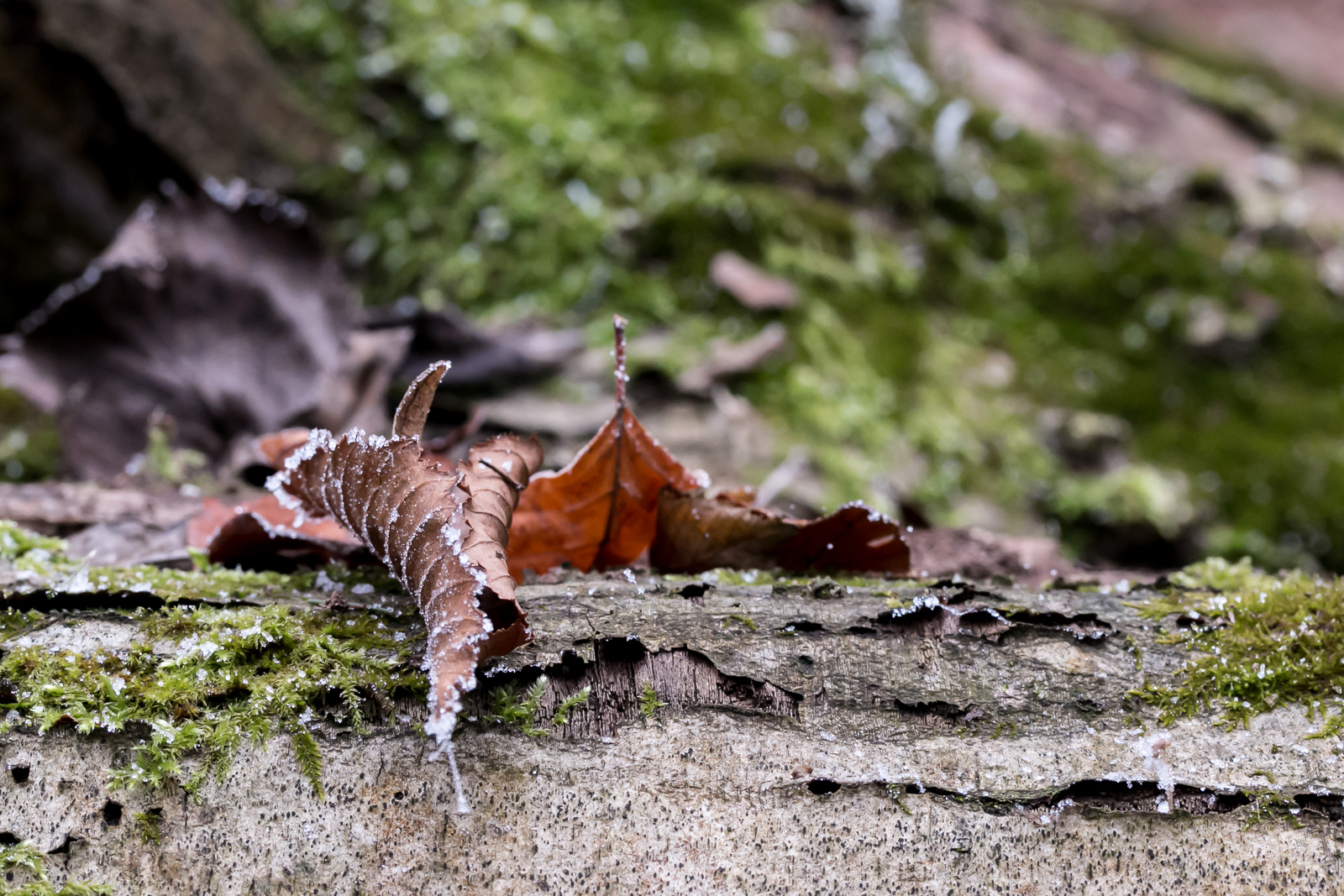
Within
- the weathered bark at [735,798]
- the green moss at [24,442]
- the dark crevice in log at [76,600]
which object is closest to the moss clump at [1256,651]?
the weathered bark at [735,798]

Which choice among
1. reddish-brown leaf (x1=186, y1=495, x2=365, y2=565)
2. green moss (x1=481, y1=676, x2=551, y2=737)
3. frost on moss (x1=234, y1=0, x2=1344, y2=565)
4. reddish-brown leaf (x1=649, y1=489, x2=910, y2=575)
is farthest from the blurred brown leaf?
green moss (x1=481, y1=676, x2=551, y2=737)

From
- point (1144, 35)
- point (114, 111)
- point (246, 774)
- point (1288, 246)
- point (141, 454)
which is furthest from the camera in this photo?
point (1144, 35)

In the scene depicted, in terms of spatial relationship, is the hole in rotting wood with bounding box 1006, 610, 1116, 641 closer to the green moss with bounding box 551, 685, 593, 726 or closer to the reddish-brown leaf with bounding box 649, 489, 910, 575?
the reddish-brown leaf with bounding box 649, 489, 910, 575

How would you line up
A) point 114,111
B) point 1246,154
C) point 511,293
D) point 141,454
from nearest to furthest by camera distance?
1. point 141,454
2. point 114,111
3. point 511,293
4. point 1246,154

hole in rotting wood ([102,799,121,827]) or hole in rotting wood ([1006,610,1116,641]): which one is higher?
hole in rotting wood ([1006,610,1116,641])

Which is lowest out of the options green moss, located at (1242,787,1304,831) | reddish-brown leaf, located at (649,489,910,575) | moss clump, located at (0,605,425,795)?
green moss, located at (1242,787,1304,831)

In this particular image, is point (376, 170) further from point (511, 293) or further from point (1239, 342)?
point (1239, 342)

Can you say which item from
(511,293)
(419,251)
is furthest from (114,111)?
(511,293)
